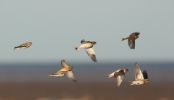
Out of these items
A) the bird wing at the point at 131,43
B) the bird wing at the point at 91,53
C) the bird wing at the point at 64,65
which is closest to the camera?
the bird wing at the point at 131,43

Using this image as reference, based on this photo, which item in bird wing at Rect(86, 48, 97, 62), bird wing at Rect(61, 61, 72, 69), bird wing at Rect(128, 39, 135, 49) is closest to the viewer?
bird wing at Rect(128, 39, 135, 49)

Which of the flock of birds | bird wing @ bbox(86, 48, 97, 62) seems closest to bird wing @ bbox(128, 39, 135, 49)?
the flock of birds

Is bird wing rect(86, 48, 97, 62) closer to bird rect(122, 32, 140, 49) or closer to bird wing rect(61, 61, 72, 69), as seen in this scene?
bird wing rect(61, 61, 72, 69)

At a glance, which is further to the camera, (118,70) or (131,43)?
(118,70)

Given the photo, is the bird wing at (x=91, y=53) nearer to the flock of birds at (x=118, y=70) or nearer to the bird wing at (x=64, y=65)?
the flock of birds at (x=118, y=70)

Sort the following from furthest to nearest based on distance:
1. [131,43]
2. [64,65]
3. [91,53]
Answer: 1. [64,65]
2. [91,53]
3. [131,43]

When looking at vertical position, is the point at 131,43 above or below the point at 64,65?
above

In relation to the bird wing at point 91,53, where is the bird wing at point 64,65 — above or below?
below

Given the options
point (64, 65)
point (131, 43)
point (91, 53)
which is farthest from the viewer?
point (64, 65)

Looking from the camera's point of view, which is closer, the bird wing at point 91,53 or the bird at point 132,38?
the bird at point 132,38

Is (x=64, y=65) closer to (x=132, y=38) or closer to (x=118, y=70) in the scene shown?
(x=118, y=70)

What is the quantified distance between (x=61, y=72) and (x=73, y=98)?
556 inches

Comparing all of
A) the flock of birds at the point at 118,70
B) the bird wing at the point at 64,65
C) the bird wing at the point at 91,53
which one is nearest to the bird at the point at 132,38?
the flock of birds at the point at 118,70

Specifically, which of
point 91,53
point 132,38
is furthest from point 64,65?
point 132,38
